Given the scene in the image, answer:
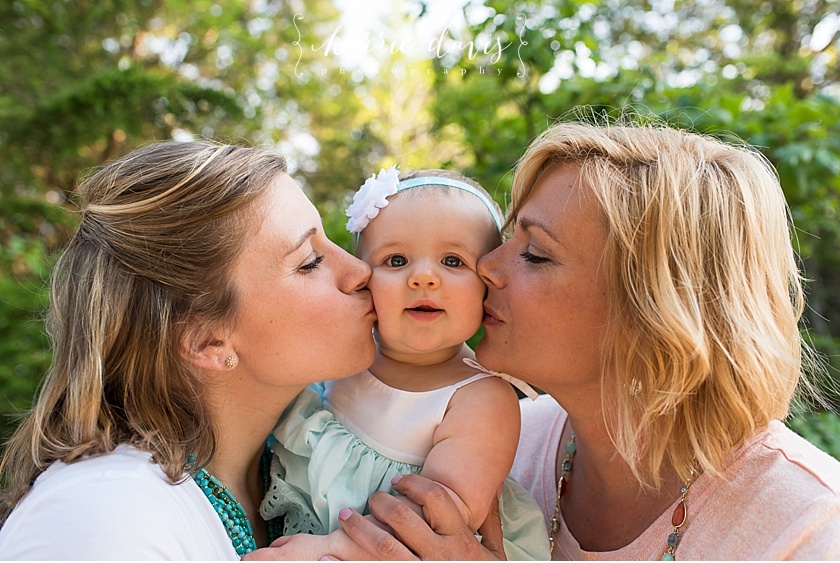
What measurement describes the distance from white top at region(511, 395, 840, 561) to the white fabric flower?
1.24m

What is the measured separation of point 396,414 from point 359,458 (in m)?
0.17

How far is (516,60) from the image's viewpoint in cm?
374

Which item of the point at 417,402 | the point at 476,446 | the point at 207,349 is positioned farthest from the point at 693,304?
the point at 207,349

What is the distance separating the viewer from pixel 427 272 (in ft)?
7.16

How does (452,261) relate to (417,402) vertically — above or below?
above

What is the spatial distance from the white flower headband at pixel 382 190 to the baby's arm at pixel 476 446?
2.08 ft

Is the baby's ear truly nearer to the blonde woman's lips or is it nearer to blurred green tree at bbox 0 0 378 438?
the blonde woman's lips

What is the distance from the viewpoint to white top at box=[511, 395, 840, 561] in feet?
5.62

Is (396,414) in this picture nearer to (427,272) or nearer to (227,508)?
(427,272)

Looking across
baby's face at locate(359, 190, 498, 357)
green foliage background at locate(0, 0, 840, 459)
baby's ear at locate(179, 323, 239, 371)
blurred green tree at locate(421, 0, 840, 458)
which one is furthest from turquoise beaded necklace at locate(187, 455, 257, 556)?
blurred green tree at locate(421, 0, 840, 458)

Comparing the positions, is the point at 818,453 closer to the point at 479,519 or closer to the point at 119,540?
the point at 479,519

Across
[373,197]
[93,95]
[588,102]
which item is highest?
[588,102]

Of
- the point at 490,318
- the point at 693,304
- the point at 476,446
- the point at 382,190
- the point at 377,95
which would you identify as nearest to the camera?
the point at 693,304

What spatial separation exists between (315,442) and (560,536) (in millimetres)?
866
